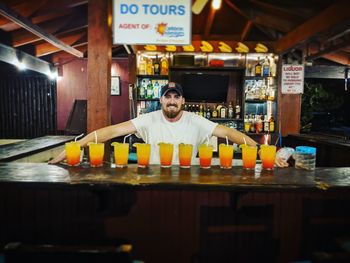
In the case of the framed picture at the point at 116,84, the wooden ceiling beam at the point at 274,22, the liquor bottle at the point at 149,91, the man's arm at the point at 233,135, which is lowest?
the man's arm at the point at 233,135

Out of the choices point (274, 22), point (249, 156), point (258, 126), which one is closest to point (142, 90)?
point (258, 126)

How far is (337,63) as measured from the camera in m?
9.09

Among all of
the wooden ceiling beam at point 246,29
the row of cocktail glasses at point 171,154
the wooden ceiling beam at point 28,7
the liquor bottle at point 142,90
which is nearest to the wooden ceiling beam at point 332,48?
the wooden ceiling beam at point 246,29

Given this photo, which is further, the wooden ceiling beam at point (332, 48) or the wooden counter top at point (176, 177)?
the wooden ceiling beam at point (332, 48)

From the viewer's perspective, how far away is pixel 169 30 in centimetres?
350

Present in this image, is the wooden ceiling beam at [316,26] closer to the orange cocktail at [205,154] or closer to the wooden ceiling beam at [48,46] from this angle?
the orange cocktail at [205,154]

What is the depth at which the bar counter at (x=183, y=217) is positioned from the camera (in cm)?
235

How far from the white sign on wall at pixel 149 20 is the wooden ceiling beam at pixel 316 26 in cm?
263

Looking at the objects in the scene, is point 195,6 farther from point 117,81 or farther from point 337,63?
point 337,63

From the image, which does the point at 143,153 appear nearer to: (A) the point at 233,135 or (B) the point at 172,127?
(B) the point at 172,127

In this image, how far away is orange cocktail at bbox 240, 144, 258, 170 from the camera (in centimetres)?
249

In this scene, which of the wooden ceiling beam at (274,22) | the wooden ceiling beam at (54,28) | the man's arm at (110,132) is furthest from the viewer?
the wooden ceiling beam at (274,22)

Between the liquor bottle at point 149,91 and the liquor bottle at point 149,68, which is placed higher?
the liquor bottle at point 149,68

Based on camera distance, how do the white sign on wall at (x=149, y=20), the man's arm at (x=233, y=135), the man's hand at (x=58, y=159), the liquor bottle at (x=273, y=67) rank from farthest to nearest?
1. the liquor bottle at (x=273, y=67)
2. the white sign on wall at (x=149, y=20)
3. the man's arm at (x=233, y=135)
4. the man's hand at (x=58, y=159)
